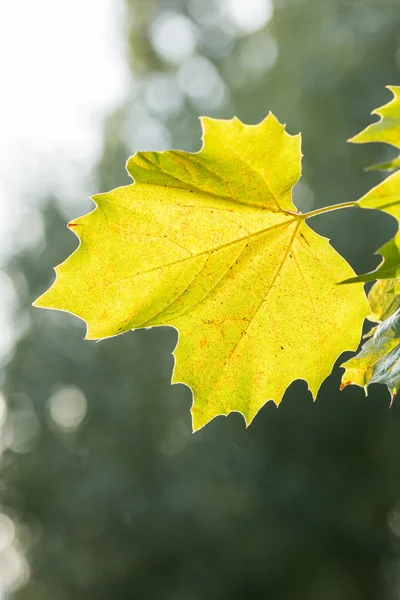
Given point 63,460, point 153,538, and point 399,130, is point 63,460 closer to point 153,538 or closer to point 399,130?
point 153,538

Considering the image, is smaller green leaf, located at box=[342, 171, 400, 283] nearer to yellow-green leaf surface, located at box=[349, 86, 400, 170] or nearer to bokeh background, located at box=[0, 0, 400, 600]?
yellow-green leaf surface, located at box=[349, 86, 400, 170]

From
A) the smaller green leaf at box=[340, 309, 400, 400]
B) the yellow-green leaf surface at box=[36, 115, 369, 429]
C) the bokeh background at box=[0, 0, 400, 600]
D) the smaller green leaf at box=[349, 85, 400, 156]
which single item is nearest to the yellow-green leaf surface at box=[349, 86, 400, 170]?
the smaller green leaf at box=[349, 85, 400, 156]

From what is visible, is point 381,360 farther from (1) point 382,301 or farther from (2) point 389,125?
(2) point 389,125

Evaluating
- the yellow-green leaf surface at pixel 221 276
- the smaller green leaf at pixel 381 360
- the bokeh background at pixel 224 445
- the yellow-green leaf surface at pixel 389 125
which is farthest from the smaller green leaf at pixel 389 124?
the bokeh background at pixel 224 445

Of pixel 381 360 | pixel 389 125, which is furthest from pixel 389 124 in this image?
pixel 381 360

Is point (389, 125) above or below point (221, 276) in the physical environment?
above

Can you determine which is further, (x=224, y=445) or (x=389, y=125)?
(x=224, y=445)

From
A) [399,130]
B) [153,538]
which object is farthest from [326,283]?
[153,538]

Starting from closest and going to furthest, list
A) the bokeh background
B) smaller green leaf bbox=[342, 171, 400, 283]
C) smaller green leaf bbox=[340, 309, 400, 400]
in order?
smaller green leaf bbox=[342, 171, 400, 283] → smaller green leaf bbox=[340, 309, 400, 400] → the bokeh background
